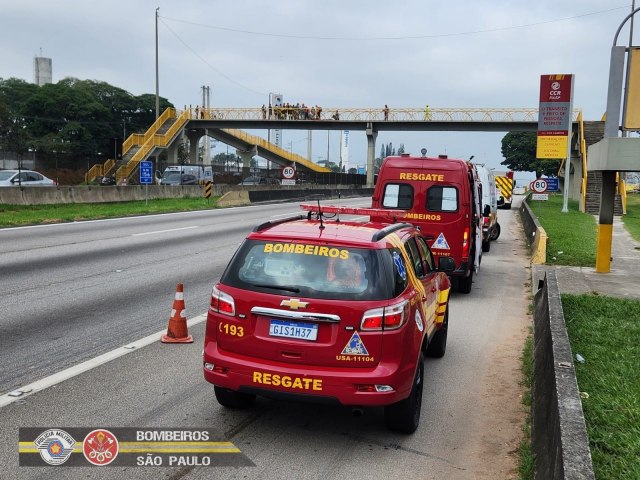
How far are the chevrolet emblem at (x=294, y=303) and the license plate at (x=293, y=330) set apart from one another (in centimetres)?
13

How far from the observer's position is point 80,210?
25047 mm

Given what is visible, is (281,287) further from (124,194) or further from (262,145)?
(262,145)

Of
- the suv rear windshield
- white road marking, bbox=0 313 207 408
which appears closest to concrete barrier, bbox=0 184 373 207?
white road marking, bbox=0 313 207 408

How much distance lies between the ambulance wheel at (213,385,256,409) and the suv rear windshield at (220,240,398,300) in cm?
99

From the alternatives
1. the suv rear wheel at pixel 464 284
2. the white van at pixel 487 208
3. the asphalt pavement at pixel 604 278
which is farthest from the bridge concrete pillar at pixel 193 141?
the suv rear wheel at pixel 464 284

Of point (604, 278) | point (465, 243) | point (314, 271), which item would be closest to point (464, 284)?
point (465, 243)

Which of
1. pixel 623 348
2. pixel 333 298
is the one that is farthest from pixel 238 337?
pixel 623 348

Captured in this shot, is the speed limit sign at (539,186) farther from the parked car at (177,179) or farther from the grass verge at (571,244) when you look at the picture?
the parked car at (177,179)

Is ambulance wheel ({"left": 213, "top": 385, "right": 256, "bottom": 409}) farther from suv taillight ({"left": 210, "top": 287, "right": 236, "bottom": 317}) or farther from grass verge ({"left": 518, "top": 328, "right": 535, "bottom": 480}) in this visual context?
grass verge ({"left": 518, "top": 328, "right": 535, "bottom": 480})

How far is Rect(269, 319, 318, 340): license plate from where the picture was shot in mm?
4933

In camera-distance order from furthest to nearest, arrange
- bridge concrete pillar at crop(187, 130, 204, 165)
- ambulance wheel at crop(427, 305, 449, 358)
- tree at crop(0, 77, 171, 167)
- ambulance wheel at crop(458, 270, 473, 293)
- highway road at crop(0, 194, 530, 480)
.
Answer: tree at crop(0, 77, 171, 167) → bridge concrete pillar at crop(187, 130, 204, 165) → ambulance wheel at crop(458, 270, 473, 293) → ambulance wheel at crop(427, 305, 449, 358) → highway road at crop(0, 194, 530, 480)

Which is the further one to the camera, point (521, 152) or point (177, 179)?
point (521, 152)

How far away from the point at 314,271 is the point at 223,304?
0.79 meters

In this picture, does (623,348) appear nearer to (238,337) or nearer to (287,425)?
(287,425)
